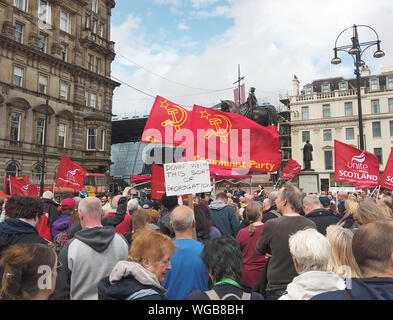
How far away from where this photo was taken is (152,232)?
2584 mm

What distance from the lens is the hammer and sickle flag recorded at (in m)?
6.73

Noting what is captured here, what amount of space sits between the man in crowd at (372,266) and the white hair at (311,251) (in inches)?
9.1

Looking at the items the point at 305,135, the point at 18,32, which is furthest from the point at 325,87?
the point at 18,32

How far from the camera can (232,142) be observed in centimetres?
750

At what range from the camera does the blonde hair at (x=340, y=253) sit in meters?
2.50

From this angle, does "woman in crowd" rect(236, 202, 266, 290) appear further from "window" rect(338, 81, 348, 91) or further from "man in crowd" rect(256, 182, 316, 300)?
"window" rect(338, 81, 348, 91)

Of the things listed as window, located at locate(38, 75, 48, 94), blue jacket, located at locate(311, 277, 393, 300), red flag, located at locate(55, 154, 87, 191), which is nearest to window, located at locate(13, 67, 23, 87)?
window, located at locate(38, 75, 48, 94)

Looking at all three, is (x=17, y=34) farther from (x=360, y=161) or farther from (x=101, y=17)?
→ (x=360, y=161)

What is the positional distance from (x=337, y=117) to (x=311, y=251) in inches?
2030

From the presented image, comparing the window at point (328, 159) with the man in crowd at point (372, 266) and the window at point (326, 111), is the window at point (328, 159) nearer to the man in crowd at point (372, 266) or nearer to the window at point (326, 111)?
the window at point (326, 111)

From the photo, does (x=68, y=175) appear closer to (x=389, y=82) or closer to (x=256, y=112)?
(x=256, y=112)

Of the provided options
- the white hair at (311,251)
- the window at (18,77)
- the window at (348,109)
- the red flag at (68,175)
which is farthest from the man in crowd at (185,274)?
the window at (348,109)
